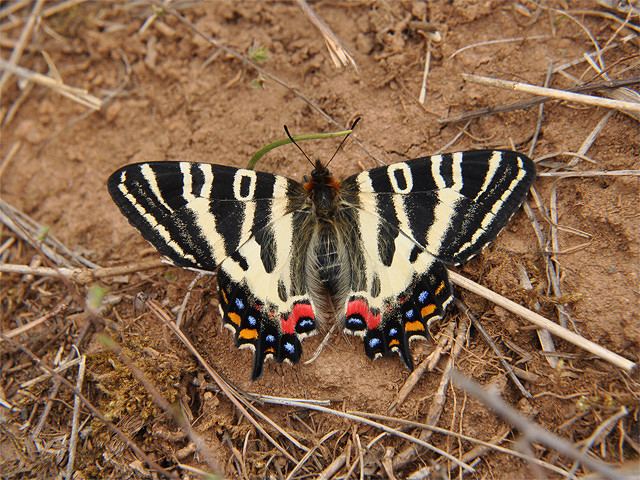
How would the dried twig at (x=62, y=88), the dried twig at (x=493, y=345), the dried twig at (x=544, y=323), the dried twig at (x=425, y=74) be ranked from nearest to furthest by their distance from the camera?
the dried twig at (x=544, y=323) < the dried twig at (x=493, y=345) < the dried twig at (x=425, y=74) < the dried twig at (x=62, y=88)

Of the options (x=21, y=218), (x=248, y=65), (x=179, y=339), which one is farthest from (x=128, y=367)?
(x=248, y=65)

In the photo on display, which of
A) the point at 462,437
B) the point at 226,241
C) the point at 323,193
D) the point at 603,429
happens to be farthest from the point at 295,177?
the point at 603,429

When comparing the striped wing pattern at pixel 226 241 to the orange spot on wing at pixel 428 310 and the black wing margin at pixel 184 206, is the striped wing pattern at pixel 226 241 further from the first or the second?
the orange spot on wing at pixel 428 310

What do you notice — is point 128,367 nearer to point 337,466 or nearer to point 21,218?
point 337,466

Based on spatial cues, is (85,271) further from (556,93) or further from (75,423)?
(556,93)

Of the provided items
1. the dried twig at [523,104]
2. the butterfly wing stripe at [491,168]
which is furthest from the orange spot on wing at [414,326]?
the dried twig at [523,104]

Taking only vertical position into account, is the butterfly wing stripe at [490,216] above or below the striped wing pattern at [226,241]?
below

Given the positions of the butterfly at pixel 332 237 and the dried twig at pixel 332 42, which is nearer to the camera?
the butterfly at pixel 332 237

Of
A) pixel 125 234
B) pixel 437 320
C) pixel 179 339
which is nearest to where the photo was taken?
pixel 437 320
